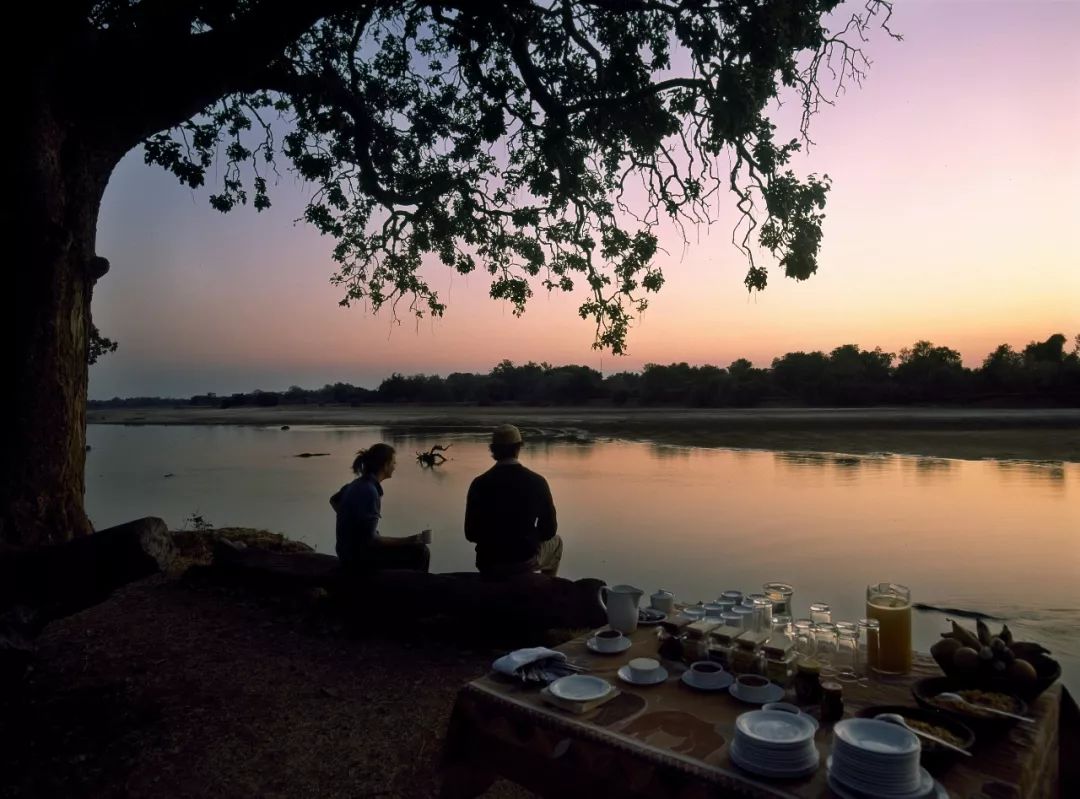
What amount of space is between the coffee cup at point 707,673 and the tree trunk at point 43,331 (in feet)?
15.2

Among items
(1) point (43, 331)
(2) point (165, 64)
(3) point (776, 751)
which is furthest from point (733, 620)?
(2) point (165, 64)

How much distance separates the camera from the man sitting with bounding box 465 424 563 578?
5234 mm

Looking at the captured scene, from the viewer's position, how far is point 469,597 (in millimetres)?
5543

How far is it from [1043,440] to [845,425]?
12705mm

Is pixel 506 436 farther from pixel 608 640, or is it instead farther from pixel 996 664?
pixel 996 664

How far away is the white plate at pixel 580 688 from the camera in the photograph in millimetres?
2314

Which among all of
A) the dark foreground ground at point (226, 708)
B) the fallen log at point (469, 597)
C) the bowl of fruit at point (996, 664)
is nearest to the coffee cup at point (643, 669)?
the bowl of fruit at point (996, 664)

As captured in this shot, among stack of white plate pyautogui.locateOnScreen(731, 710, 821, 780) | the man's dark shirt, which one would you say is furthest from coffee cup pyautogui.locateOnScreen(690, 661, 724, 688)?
the man's dark shirt

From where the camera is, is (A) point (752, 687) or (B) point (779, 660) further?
(B) point (779, 660)

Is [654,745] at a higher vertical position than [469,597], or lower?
higher

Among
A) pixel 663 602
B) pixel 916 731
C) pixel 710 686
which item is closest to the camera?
pixel 916 731

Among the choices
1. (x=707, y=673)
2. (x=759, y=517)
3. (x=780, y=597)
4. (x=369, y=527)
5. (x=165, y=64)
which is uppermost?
(x=165, y=64)

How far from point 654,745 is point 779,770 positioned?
36 centimetres

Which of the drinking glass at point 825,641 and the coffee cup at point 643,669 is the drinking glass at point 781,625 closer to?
the drinking glass at point 825,641
